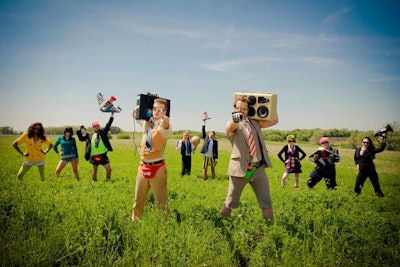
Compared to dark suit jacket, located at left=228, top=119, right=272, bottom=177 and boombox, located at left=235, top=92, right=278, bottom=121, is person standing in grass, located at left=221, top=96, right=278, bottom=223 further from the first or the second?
boombox, located at left=235, top=92, right=278, bottom=121

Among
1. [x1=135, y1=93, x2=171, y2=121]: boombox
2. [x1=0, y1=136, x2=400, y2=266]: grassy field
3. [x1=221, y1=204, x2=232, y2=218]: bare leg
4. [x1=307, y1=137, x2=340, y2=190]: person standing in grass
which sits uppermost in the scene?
[x1=135, y1=93, x2=171, y2=121]: boombox

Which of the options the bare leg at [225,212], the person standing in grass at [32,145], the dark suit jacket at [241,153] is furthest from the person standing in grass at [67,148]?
the dark suit jacket at [241,153]

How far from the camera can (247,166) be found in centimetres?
500

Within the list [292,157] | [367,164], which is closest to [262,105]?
[292,157]

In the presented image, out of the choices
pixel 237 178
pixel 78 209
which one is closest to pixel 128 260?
pixel 78 209

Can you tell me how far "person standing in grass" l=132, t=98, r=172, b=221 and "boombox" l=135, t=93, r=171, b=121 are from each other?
4.4 inches

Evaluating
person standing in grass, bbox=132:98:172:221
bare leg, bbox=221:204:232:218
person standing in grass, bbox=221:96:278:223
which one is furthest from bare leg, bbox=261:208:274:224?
person standing in grass, bbox=132:98:172:221

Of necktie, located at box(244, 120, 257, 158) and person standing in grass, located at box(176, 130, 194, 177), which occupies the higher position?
necktie, located at box(244, 120, 257, 158)

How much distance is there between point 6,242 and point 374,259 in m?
5.90

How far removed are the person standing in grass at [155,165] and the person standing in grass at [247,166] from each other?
1301mm

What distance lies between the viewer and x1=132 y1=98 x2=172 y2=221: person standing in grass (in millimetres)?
5336

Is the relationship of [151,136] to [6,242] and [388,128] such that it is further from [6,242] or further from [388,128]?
[388,128]

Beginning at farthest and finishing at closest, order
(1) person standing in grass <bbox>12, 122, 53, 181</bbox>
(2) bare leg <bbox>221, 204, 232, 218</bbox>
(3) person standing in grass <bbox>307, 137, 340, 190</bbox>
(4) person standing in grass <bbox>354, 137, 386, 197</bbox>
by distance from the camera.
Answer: (3) person standing in grass <bbox>307, 137, 340, 190</bbox> < (4) person standing in grass <bbox>354, 137, 386, 197</bbox> < (1) person standing in grass <bbox>12, 122, 53, 181</bbox> < (2) bare leg <bbox>221, 204, 232, 218</bbox>

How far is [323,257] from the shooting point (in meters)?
4.11
